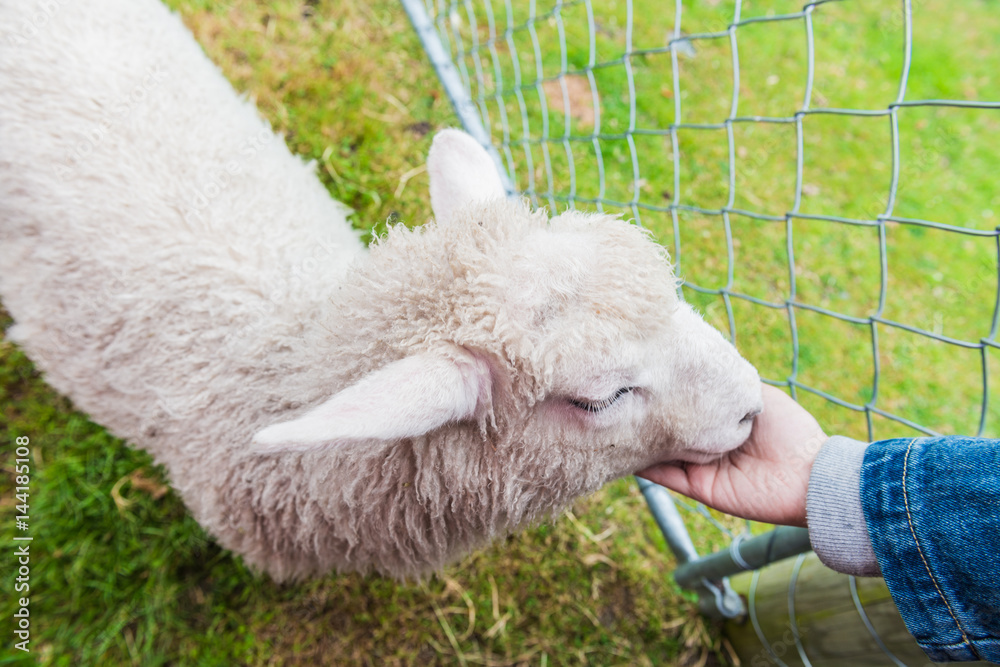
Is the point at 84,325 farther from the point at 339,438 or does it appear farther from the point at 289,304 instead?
the point at 339,438

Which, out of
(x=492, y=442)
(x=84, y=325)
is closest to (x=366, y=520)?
(x=492, y=442)

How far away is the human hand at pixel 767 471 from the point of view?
1.71 m

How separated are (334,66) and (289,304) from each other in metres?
2.63

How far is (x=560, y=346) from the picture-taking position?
1.52 meters

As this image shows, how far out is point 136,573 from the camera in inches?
112

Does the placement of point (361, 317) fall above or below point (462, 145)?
below

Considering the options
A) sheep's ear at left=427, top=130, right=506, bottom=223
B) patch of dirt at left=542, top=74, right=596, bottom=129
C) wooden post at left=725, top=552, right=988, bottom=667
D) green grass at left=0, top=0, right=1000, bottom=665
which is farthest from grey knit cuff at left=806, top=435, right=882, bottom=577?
patch of dirt at left=542, top=74, right=596, bottom=129

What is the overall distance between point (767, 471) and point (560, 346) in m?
0.83

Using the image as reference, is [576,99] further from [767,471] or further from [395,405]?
[395,405]

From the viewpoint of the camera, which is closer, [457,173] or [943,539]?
[943,539]

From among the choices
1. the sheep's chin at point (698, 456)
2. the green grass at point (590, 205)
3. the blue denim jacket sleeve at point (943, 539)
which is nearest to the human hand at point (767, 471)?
the sheep's chin at point (698, 456)

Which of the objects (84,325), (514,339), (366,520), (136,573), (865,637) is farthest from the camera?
(136,573)

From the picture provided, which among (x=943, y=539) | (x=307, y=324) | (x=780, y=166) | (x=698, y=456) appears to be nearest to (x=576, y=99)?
(x=780, y=166)

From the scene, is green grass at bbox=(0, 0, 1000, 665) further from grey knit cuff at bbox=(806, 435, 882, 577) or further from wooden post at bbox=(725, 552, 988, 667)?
grey knit cuff at bbox=(806, 435, 882, 577)
